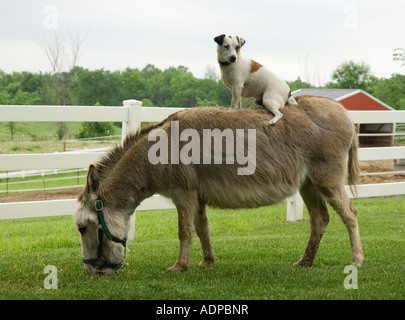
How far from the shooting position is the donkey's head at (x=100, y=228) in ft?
15.2

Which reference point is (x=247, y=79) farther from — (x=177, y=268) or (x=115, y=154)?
(x=177, y=268)

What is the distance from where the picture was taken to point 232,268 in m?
5.21

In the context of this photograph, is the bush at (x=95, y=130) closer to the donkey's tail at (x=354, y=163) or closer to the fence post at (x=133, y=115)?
the fence post at (x=133, y=115)

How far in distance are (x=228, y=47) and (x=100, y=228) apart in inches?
79.4

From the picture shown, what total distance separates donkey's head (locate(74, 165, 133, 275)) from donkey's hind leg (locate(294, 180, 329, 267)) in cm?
188

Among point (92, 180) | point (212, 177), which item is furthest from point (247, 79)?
point (92, 180)

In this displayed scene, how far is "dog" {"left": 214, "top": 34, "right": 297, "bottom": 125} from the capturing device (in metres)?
4.80

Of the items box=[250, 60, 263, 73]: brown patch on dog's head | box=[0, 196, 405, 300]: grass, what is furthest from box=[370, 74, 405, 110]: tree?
box=[250, 60, 263, 73]: brown patch on dog's head

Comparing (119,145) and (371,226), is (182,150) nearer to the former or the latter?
(119,145)

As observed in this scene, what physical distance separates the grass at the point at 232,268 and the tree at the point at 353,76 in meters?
40.6

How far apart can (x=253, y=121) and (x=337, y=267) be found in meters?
1.67

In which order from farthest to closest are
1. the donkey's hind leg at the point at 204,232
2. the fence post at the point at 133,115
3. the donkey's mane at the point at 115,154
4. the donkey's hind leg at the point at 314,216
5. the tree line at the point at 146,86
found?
the tree line at the point at 146,86, the fence post at the point at 133,115, the donkey's hind leg at the point at 314,216, the donkey's hind leg at the point at 204,232, the donkey's mane at the point at 115,154

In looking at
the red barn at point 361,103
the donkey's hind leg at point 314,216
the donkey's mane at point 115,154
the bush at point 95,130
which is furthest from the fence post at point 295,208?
the bush at point 95,130
